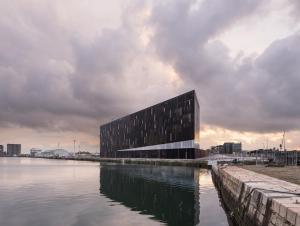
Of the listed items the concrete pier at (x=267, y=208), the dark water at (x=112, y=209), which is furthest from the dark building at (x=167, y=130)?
the concrete pier at (x=267, y=208)

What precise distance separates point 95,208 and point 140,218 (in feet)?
21.3

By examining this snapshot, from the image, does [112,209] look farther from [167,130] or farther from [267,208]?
[167,130]

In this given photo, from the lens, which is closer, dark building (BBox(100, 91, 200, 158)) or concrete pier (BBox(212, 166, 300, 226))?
concrete pier (BBox(212, 166, 300, 226))

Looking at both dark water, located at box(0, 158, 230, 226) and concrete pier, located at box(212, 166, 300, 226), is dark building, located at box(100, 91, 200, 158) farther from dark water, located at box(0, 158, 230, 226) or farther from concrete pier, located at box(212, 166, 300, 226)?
concrete pier, located at box(212, 166, 300, 226)

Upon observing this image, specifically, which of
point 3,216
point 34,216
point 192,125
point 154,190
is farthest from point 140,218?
point 192,125

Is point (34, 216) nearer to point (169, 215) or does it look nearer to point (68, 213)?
point (68, 213)

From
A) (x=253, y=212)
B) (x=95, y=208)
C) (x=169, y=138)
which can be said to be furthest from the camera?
(x=169, y=138)

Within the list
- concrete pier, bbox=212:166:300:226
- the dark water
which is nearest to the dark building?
the dark water

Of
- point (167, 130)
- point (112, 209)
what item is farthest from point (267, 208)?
point (167, 130)

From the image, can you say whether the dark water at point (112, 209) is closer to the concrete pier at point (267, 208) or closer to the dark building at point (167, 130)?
the concrete pier at point (267, 208)

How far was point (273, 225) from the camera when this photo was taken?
1708cm

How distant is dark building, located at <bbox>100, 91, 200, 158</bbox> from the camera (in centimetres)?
13250

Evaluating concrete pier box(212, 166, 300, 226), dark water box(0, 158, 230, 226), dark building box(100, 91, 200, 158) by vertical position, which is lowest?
dark water box(0, 158, 230, 226)

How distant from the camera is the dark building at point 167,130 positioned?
132500mm
